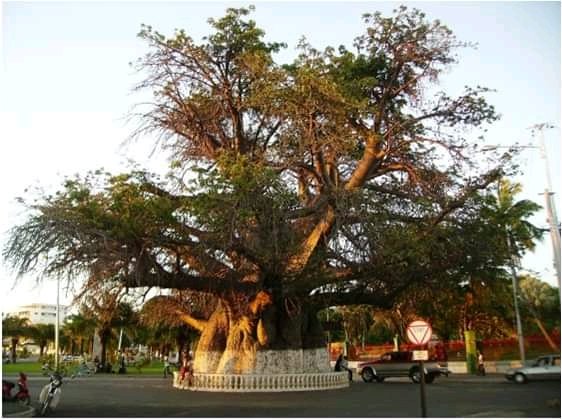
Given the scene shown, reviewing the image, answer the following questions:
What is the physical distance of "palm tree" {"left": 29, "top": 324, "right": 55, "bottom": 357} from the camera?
7797cm

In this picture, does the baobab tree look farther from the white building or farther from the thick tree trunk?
the white building

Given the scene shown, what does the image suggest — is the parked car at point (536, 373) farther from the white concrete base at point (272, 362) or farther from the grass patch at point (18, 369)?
the grass patch at point (18, 369)

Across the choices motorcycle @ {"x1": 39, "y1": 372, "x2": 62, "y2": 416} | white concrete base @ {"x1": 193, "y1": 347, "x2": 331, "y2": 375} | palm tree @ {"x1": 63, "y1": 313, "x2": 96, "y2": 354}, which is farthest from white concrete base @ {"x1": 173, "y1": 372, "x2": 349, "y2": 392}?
palm tree @ {"x1": 63, "y1": 313, "x2": 96, "y2": 354}

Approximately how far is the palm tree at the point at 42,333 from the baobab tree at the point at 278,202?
58.1 meters

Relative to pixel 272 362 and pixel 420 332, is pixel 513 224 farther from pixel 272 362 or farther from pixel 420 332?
pixel 420 332

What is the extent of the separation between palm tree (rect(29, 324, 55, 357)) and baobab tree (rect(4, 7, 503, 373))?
5805 cm

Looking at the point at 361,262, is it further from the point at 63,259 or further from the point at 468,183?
the point at 63,259

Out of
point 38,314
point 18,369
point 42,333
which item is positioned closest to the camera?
point 18,369

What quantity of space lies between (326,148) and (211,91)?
594cm

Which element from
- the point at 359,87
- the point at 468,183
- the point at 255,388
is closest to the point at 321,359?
the point at 255,388

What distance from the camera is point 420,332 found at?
12.3 m

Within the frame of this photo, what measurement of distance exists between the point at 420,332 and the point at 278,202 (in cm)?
868

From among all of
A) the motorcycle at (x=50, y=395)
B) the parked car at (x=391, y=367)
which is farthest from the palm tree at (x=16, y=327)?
the motorcycle at (x=50, y=395)

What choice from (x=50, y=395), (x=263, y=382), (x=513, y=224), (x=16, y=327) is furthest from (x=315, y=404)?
(x=16, y=327)
